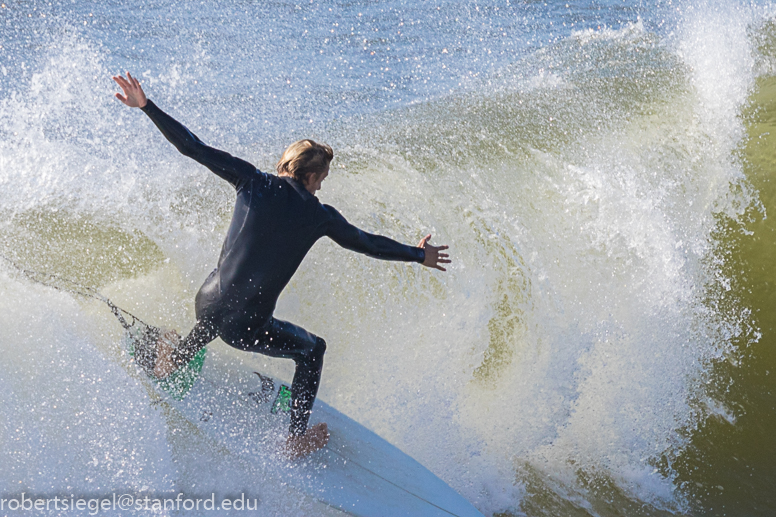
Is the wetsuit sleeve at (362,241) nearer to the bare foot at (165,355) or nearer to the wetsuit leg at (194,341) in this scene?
the wetsuit leg at (194,341)

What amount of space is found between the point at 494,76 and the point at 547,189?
141 centimetres

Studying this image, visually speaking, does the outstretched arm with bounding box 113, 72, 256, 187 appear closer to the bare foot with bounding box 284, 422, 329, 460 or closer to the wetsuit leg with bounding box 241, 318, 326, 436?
the wetsuit leg with bounding box 241, 318, 326, 436

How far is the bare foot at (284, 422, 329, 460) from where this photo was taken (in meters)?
2.65

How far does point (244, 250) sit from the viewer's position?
218 cm

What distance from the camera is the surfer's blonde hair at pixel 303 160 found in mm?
2158

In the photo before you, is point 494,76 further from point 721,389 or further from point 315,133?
point 721,389

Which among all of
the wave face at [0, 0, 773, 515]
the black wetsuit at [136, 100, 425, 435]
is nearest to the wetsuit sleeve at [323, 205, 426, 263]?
the black wetsuit at [136, 100, 425, 435]

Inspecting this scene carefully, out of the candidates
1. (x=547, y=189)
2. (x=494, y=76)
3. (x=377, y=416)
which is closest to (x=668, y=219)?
(x=547, y=189)

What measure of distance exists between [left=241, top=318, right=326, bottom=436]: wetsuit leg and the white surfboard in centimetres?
18

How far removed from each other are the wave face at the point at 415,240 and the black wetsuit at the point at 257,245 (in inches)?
25.7

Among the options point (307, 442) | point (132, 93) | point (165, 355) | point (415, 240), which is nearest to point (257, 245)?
point (132, 93)

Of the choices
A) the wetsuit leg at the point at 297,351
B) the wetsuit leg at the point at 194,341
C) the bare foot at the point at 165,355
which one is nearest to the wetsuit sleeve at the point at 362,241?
the wetsuit leg at the point at 297,351

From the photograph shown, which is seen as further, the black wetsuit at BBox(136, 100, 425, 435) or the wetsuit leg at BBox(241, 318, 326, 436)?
the wetsuit leg at BBox(241, 318, 326, 436)

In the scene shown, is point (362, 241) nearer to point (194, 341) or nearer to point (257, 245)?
point (257, 245)
